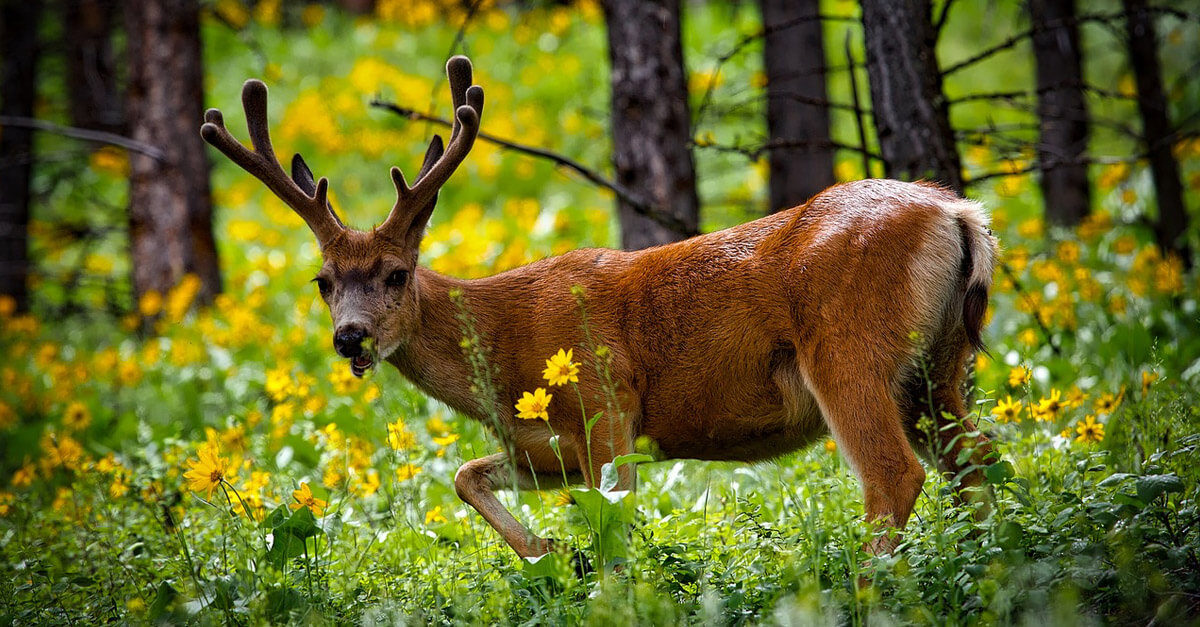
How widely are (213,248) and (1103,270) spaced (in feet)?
28.7

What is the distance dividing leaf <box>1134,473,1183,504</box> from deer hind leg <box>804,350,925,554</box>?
0.89 m

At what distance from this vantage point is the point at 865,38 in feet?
20.4

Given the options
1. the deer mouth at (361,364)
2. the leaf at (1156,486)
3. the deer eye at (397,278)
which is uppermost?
the deer eye at (397,278)

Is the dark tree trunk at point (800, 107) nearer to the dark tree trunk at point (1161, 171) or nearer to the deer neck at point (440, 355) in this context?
the dark tree trunk at point (1161, 171)

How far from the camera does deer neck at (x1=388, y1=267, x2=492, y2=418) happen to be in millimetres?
5719

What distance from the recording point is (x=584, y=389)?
17.4ft

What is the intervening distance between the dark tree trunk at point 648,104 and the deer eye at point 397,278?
7.76 ft

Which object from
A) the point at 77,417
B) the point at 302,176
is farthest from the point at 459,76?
the point at 77,417

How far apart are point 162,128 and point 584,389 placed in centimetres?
793

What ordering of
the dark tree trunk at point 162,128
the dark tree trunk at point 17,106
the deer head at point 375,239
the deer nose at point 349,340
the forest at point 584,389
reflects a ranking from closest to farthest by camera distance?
1. the forest at point 584,389
2. the deer nose at point 349,340
3. the deer head at point 375,239
4. the dark tree trunk at point 162,128
5. the dark tree trunk at point 17,106

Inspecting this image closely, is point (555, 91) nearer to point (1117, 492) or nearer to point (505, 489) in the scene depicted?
point (505, 489)

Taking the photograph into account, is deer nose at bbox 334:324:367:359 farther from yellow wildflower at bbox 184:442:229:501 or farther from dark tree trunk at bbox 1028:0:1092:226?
dark tree trunk at bbox 1028:0:1092:226

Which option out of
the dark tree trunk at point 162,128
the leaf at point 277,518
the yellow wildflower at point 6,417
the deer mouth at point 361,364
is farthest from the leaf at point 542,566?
the dark tree trunk at point 162,128

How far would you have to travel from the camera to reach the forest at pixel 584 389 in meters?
4.13
